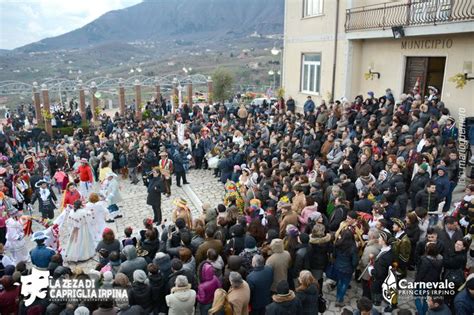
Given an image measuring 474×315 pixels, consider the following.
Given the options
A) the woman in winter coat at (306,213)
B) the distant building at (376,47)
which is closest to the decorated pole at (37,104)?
the distant building at (376,47)

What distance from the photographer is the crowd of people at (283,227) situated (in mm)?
5934

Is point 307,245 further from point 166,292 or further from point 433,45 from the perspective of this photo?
point 433,45

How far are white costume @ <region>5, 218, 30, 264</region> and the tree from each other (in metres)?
24.1

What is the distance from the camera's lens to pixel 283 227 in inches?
300

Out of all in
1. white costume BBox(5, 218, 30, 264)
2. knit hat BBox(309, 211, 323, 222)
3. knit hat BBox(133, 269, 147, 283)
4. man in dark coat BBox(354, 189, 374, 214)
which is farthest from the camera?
white costume BBox(5, 218, 30, 264)

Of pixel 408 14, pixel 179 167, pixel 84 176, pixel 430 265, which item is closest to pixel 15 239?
pixel 84 176

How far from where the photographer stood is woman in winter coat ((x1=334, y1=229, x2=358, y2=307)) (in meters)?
6.73

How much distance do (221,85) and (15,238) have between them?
2489 cm

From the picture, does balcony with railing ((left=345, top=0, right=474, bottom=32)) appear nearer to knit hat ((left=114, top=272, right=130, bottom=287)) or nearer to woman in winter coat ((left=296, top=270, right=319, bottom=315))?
woman in winter coat ((left=296, top=270, right=319, bottom=315))

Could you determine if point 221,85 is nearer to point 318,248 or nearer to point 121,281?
point 318,248

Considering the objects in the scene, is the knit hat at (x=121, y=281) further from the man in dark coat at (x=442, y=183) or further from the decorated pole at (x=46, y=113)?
the decorated pole at (x=46, y=113)

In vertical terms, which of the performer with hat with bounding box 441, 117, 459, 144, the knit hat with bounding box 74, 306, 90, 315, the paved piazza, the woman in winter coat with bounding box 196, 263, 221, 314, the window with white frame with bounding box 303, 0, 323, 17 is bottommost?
the paved piazza

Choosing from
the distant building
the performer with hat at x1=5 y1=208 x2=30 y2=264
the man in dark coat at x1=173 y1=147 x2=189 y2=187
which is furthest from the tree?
the performer with hat at x1=5 y1=208 x2=30 y2=264

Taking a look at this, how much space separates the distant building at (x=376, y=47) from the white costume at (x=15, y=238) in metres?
13.5
